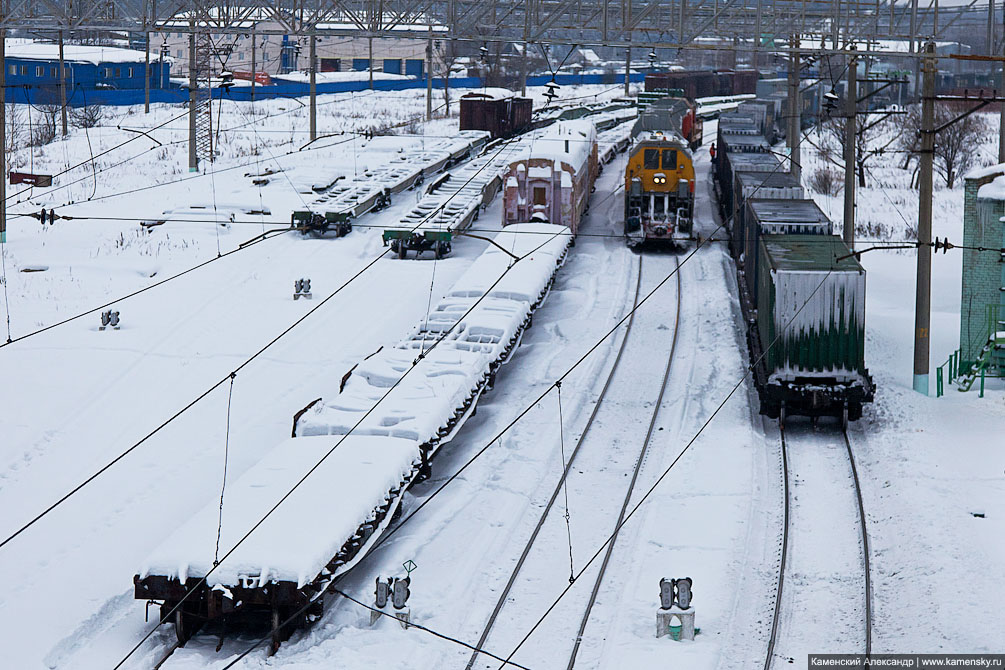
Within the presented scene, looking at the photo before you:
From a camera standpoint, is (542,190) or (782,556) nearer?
(782,556)

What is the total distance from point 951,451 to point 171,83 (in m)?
79.5

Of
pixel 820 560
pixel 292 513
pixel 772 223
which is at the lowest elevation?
pixel 820 560

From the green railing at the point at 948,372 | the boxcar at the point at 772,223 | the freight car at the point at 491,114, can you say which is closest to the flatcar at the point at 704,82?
the freight car at the point at 491,114

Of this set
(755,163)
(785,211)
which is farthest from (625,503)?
(755,163)

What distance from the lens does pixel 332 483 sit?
15.6 metres

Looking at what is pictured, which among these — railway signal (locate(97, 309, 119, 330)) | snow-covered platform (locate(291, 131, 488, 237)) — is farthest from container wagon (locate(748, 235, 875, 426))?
railway signal (locate(97, 309, 119, 330))

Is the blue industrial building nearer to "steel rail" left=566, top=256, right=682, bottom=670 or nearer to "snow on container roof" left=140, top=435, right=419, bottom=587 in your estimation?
"steel rail" left=566, top=256, right=682, bottom=670

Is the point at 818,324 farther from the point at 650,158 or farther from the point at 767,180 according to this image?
the point at 650,158

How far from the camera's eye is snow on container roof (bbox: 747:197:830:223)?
2645 centimetres

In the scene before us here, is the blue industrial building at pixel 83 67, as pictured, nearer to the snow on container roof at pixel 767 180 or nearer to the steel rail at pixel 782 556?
the snow on container roof at pixel 767 180

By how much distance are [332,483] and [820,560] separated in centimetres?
628

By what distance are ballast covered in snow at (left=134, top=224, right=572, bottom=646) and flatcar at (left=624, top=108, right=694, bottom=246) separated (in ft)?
38.9

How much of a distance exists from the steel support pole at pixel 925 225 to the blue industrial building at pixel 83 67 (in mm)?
61680

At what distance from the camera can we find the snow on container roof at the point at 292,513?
13.3m
